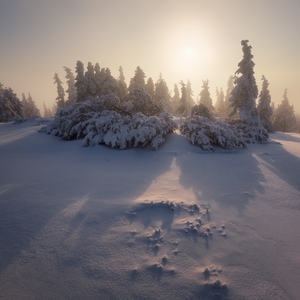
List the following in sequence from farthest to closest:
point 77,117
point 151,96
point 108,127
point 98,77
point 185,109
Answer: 1. point 185,109
2. point 98,77
3. point 151,96
4. point 77,117
5. point 108,127

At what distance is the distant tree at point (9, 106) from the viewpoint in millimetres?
31031

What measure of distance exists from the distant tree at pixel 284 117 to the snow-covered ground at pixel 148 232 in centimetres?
4150

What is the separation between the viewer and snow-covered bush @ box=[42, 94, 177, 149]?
9.30 meters

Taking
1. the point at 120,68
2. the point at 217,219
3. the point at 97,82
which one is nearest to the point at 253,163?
the point at 217,219

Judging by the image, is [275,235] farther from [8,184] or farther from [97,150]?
[97,150]

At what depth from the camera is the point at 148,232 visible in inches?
147

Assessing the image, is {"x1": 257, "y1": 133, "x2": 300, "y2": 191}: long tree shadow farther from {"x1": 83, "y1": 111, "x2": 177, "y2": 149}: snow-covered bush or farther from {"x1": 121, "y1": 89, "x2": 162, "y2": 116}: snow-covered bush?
{"x1": 121, "y1": 89, "x2": 162, "y2": 116}: snow-covered bush

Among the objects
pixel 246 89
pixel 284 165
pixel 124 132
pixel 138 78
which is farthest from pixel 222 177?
pixel 138 78

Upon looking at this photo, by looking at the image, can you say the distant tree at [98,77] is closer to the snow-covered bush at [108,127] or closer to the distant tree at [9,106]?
the distant tree at [9,106]

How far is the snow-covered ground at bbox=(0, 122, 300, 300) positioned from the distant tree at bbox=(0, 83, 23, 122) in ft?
99.0

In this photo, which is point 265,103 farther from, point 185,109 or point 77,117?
point 77,117

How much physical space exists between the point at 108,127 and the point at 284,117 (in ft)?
A: 143

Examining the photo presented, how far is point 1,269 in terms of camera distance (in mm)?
2848

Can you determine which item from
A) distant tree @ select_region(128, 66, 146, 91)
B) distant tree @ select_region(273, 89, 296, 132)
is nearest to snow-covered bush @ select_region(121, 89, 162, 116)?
distant tree @ select_region(128, 66, 146, 91)
